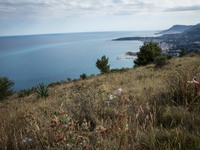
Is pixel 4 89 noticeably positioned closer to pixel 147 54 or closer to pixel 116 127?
pixel 147 54

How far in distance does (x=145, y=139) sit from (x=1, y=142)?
1.65 m

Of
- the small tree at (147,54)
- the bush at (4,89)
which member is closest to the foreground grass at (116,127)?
the bush at (4,89)

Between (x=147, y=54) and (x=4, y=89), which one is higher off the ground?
(x=147, y=54)

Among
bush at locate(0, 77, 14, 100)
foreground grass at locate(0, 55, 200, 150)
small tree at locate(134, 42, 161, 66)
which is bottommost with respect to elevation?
bush at locate(0, 77, 14, 100)

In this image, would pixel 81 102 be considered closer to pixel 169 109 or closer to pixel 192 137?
pixel 169 109

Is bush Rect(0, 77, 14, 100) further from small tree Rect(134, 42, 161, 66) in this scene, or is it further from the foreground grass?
the foreground grass

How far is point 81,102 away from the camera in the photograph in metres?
3.67

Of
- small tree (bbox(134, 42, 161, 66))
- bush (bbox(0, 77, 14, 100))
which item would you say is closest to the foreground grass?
bush (bbox(0, 77, 14, 100))

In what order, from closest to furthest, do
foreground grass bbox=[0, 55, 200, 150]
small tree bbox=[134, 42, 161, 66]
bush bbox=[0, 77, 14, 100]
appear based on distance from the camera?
1. foreground grass bbox=[0, 55, 200, 150]
2. bush bbox=[0, 77, 14, 100]
3. small tree bbox=[134, 42, 161, 66]

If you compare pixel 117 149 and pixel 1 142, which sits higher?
pixel 117 149

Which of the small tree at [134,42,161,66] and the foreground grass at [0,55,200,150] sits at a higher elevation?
the foreground grass at [0,55,200,150]

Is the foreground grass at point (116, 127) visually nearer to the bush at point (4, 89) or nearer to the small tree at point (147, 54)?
the bush at point (4, 89)

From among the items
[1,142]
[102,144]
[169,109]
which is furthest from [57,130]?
[169,109]

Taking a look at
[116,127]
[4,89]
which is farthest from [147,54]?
[116,127]
